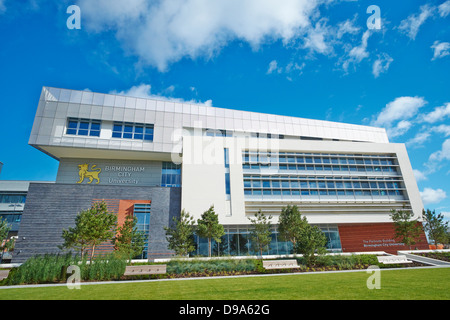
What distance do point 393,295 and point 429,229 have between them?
31152mm

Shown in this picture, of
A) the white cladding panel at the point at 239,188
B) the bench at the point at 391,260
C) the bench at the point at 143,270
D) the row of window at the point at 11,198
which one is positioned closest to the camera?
the bench at the point at 143,270

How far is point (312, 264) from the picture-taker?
19328 mm

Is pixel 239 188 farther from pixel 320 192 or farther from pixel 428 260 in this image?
pixel 428 260

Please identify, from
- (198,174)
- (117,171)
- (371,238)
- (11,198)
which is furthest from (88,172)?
(371,238)

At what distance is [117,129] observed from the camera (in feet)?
111

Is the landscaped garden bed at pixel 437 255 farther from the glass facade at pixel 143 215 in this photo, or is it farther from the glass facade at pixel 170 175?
the glass facade at pixel 170 175

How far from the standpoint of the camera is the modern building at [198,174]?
28.6 meters

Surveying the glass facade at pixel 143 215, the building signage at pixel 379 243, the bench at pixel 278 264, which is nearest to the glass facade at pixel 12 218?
the glass facade at pixel 143 215

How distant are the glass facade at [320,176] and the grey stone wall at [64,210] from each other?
1048cm

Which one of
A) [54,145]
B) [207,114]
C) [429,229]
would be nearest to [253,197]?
[207,114]

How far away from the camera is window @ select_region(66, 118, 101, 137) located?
32.1 metres

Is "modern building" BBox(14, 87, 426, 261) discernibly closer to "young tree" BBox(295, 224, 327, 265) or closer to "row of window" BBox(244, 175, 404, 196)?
"row of window" BBox(244, 175, 404, 196)

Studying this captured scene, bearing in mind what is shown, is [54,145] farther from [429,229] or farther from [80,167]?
[429,229]

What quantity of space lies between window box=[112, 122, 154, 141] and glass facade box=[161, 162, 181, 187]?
4657 millimetres
